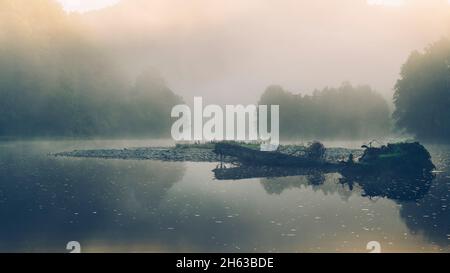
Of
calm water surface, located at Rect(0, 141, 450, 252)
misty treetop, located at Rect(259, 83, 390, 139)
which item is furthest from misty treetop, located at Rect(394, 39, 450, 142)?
calm water surface, located at Rect(0, 141, 450, 252)

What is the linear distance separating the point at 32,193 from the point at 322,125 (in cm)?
11532

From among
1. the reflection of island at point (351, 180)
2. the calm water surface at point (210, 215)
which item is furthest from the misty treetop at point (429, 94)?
the calm water surface at point (210, 215)

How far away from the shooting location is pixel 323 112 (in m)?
140

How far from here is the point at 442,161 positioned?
5850 centimetres

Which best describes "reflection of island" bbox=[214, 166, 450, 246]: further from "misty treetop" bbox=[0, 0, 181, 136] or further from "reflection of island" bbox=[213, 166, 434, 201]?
"misty treetop" bbox=[0, 0, 181, 136]

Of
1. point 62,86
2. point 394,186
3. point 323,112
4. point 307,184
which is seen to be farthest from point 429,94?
point 62,86

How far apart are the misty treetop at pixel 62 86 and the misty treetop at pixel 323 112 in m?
31.3

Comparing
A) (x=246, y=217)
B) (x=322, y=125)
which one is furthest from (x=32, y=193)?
(x=322, y=125)

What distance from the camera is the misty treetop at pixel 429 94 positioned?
91.0 m

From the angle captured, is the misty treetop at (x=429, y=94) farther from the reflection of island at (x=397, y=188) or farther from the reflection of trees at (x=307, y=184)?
the reflection of trees at (x=307, y=184)

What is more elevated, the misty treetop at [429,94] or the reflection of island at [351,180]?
the misty treetop at [429,94]

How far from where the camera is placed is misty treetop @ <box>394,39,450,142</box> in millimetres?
91000

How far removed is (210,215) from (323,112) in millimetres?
116958

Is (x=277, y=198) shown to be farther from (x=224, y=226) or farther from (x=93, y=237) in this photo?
(x=93, y=237)
